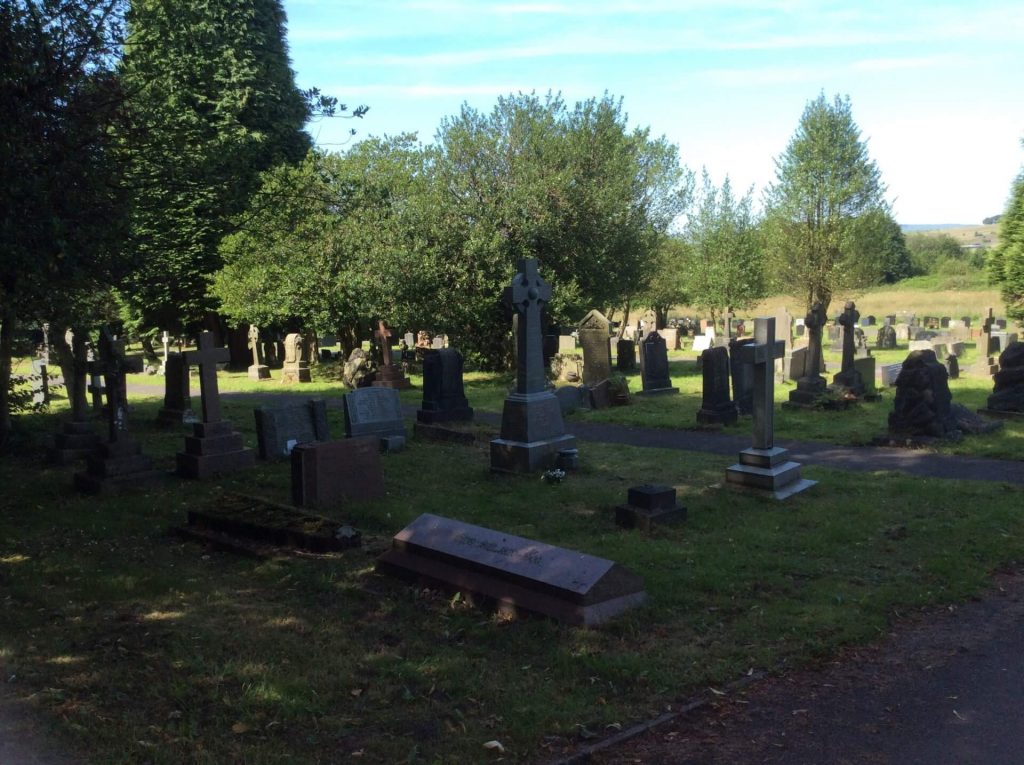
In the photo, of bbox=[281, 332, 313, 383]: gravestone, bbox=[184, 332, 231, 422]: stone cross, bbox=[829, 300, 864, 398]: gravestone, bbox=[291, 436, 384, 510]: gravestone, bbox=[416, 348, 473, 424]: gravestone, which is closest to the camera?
bbox=[291, 436, 384, 510]: gravestone

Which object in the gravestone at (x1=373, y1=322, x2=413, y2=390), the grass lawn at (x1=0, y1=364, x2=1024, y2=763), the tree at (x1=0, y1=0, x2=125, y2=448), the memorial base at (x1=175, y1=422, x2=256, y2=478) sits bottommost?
the grass lawn at (x1=0, y1=364, x2=1024, y2=763)

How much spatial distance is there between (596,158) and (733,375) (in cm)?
1221

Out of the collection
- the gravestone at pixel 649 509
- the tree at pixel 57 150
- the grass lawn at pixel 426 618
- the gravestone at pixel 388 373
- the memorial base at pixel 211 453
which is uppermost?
the tree at pixel 57 150

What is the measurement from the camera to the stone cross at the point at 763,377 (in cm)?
946

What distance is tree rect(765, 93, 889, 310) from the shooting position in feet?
105

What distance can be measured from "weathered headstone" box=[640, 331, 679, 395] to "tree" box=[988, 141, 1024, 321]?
54.6ft

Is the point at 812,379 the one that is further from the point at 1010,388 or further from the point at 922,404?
the point at 922,404

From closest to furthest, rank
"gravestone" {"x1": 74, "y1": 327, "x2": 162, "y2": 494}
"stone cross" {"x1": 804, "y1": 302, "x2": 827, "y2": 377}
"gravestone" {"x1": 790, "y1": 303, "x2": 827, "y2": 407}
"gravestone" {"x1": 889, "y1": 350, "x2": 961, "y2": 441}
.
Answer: "gravestone" {"x1": 74, "y1": 327, "x2": 162, "y2": 494}, "gravestone" {"x1": 889, "y1": 350, "x2": 961, "y2": 441}, "gravestone" {"x1": 790, "y1": 303, "x2": 827, "y2": 407}, "stone cross" {"x1": 804, "y1": 302, "x2": 827, "y2": 377}

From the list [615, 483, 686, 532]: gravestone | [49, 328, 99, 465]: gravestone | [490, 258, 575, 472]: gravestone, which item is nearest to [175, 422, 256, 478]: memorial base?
[49, 328, 99, 465]: gravestone

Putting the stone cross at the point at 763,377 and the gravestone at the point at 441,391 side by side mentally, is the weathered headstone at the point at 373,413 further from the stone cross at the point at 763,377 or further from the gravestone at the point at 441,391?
the stone cross at the point at 763,377

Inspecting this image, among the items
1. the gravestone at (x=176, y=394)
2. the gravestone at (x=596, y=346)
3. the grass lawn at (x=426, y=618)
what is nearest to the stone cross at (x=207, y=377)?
the grass lawn at (x=426, y=618)

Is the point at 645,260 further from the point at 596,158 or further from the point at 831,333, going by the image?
the point at 831,333

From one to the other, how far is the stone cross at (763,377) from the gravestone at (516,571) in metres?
4.11

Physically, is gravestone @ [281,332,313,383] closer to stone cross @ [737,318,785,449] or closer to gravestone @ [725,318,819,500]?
gravestone @ [725,318,819,500]
